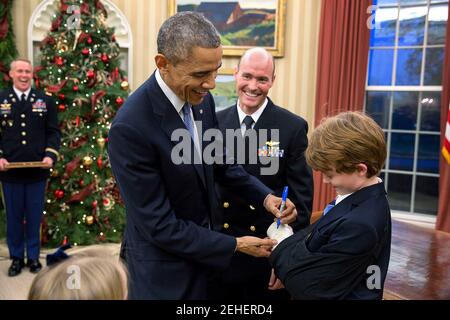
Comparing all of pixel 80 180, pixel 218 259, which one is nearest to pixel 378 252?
pixel 218 259

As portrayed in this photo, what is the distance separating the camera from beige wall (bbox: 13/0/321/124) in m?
5.27

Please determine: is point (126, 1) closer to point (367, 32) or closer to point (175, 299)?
point (367, 32)

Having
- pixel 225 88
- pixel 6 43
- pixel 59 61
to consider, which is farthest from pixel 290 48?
pixel 6 43

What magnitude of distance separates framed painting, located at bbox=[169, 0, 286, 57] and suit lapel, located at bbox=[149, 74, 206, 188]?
4034 millimetres

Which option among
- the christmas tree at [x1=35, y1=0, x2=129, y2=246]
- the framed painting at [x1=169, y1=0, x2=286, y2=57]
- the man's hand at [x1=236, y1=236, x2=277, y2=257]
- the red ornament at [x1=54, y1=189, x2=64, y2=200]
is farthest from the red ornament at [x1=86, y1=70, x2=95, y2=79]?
the man's hand at [x1=236, y1=236, x2=277, y2=257]

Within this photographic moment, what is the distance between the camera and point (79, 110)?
14.9 feet

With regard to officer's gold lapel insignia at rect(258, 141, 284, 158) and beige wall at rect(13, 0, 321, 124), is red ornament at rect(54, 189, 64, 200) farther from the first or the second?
officer's gold lapel insignia at rect(258, 141, 284, 158)

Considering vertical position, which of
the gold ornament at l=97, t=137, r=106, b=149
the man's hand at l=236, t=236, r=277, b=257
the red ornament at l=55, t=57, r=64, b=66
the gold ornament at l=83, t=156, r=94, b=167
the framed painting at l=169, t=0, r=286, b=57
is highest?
the framed painting at l=169, t=0, r=286, b=57

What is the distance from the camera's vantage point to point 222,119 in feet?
7.11

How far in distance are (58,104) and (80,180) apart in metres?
0.82

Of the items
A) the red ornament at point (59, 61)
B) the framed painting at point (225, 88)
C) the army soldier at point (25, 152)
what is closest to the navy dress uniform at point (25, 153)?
the army soldier at point (25, 152)

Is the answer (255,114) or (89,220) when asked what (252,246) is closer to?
(255,114)

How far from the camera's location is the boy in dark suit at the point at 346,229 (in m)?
1.30

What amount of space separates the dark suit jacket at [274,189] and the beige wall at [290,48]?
11.3 feet
